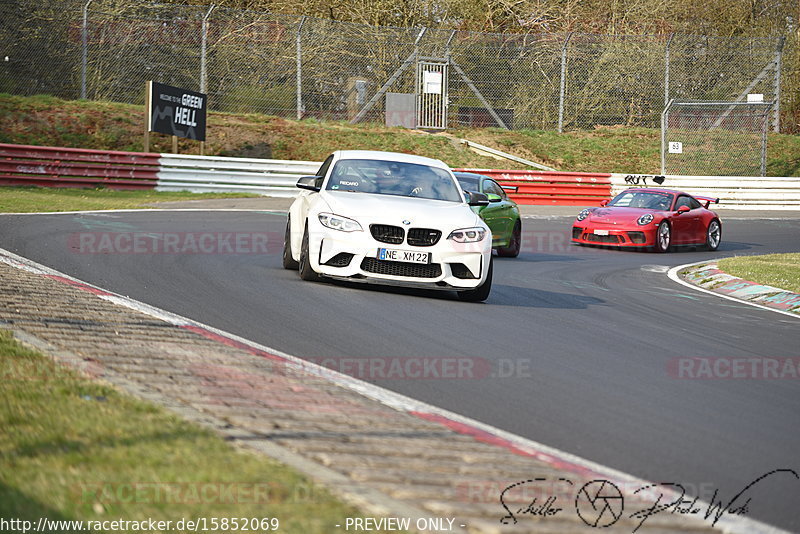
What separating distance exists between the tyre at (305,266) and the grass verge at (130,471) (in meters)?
6.13

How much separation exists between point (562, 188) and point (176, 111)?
36.9 feet

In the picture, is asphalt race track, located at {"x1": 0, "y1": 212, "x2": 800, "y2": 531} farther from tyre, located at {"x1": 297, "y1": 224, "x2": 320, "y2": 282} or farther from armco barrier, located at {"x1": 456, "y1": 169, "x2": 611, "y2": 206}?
armco barrier, located at {"x1": 456, "y1": 169, "x2": 611, "y2": 206}

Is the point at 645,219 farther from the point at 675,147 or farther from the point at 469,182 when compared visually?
the point at 675,147

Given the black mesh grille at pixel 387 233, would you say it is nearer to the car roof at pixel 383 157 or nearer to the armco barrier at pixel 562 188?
the car roof at pixel 383 157

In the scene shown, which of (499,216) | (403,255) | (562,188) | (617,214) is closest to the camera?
(403,255)

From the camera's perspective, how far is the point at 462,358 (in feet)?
25.4

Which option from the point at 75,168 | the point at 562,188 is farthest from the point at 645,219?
the point at 75,168

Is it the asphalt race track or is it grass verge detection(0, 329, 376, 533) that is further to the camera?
the asphalt race track

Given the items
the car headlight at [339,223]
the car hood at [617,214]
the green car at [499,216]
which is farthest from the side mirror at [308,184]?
the car hood at [617,214]

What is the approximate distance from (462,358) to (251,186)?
20.5 meters

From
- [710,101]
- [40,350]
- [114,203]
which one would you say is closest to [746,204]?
[710,101]

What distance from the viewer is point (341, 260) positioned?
10.9m

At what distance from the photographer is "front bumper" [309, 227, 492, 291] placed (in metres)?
10.8

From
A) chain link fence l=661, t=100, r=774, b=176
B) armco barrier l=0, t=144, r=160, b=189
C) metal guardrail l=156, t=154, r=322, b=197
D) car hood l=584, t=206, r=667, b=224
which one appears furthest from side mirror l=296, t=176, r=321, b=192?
chain link fence l=661, t=100, r=774, b=176
